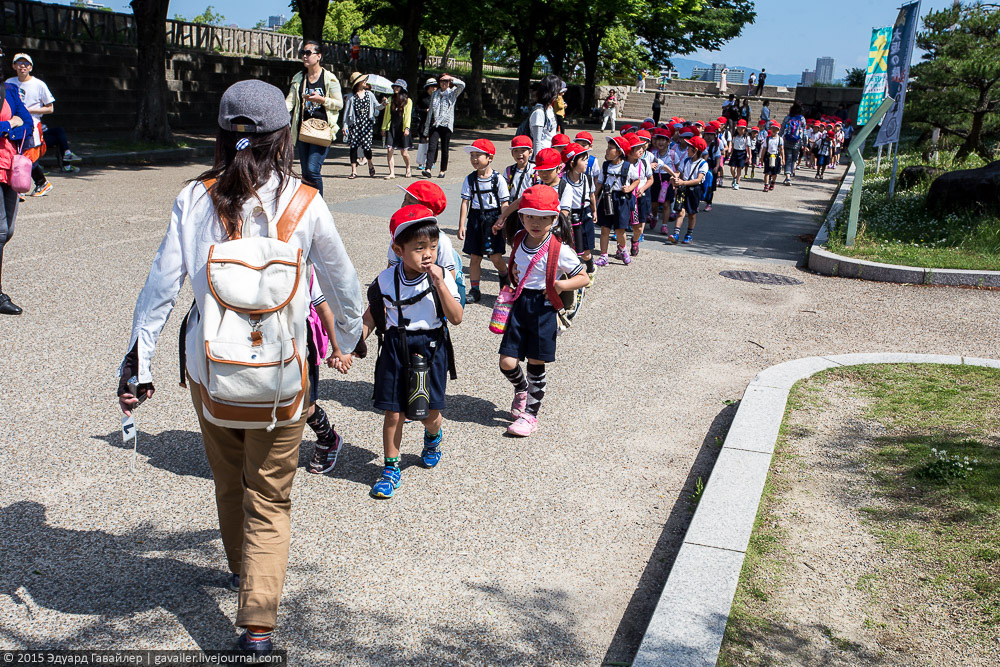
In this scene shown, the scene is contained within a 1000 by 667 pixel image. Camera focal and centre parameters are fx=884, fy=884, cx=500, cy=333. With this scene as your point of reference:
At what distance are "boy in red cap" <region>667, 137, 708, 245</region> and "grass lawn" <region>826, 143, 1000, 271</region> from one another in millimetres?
1915

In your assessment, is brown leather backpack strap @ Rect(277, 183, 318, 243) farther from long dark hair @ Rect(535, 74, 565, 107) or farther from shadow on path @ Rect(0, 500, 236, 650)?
long dark hair @ Rect(535, 74, 565, 107)

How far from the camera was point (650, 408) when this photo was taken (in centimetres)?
586

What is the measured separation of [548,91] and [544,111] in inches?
9.2

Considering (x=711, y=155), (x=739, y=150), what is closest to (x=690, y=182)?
(x=711, y=155)

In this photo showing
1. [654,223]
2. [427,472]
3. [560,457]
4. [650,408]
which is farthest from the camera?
[654,223]

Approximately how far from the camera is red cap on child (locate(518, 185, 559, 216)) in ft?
17.0

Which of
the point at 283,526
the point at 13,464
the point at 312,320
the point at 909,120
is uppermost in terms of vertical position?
the point at 909,120

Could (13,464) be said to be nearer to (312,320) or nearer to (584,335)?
(312,320)

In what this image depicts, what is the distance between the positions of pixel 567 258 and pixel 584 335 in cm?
229

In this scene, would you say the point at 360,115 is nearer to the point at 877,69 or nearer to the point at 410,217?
the point at 877,69

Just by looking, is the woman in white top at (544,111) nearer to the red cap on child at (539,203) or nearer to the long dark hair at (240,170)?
the red cap on child at (539,203)

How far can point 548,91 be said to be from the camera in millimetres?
10016

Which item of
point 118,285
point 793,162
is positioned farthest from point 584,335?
point 793,162

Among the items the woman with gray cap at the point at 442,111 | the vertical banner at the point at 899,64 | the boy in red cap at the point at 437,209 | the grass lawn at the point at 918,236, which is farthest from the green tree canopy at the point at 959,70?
the boy in red cap at the point at 437,209
